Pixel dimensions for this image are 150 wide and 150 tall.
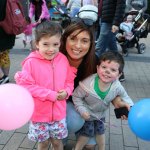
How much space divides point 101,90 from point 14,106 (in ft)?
2.99

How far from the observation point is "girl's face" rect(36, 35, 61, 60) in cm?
241

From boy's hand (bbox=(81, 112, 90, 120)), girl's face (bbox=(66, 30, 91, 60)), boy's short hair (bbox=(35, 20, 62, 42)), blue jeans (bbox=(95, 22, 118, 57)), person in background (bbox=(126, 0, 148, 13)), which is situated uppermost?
boy's short hair (bbox=(35, 20, 62, 42))

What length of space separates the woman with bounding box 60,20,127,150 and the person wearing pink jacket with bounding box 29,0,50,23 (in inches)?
187

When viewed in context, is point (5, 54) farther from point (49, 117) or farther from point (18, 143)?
point (49, 117)

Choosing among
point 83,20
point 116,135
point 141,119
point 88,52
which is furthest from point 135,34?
point 141,119

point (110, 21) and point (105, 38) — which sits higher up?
point (110, 21)

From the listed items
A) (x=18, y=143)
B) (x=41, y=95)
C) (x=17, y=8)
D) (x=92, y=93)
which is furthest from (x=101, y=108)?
(x=17, y=8)

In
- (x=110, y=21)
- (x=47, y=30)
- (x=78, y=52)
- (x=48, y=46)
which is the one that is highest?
(x=47, y=30)

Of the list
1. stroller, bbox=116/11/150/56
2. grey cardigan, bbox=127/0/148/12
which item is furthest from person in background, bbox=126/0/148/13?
stroller, bbox=116/11/150/56

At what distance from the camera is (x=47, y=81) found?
8.02ft

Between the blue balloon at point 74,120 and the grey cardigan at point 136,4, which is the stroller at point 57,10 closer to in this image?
the grey cardigan at point 136,4

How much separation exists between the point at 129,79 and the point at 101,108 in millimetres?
3225

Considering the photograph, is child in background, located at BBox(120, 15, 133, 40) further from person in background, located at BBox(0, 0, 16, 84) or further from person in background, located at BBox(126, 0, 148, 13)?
person in background, located at BBox(0, 0, 16, 84)

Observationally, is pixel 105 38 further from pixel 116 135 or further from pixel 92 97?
pixel 92 97
